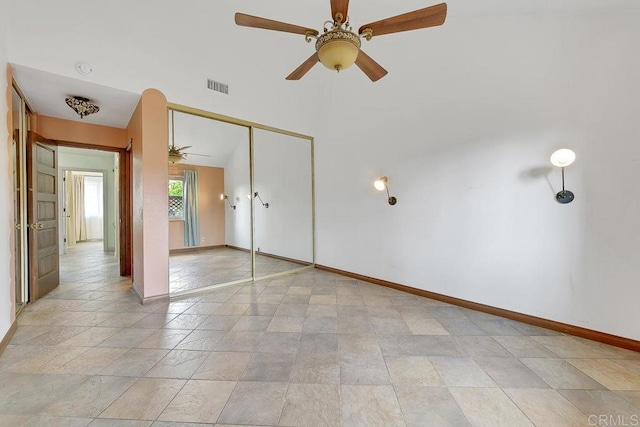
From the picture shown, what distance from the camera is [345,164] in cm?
468

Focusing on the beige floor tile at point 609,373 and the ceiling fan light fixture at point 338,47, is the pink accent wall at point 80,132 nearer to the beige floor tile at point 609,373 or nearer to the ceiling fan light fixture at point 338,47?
the ceiling fan light fixture at point 338,47

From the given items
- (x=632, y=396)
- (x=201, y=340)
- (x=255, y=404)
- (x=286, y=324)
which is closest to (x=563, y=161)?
(x=632, y=396)

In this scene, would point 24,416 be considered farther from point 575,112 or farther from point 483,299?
point 575,112

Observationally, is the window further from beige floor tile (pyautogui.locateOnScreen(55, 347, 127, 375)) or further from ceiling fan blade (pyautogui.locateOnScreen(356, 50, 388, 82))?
ceiling fan blade (pyautogui.locateOnScreen(356, 50, 388, 82))

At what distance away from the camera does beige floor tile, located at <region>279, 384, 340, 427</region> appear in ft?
4.94

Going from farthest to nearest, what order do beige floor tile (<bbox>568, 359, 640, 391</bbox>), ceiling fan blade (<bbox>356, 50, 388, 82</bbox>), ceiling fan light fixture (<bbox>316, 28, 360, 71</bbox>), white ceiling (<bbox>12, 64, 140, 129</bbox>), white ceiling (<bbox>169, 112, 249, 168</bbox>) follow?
white ceiling (<bbox>169, 112, 249, 168</bbox>) < white ceiling (<bbox>12, 64, 140, 129</bbox>) < ceiling fan blade (<bbox>356, 50, 388, 82</bbox>) < ceiling fan light fixture (<bbox>316, 28, 360, 71</bbox>) < beige floor tile (<bbox>568, 359, 640, 391</bbox>)

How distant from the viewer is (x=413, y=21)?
202 centimetres

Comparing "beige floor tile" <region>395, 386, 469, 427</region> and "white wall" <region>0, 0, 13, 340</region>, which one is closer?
"beige floor tile" <region>395, 386, 469, 427</region>

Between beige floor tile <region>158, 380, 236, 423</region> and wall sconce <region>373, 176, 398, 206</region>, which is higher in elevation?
wall sconce <region>373, 176, 398, 206</region>

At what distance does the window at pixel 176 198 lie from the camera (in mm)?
3597

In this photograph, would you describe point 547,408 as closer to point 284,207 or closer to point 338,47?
point 338,47

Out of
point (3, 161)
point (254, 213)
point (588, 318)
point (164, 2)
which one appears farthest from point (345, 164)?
point (3, 161)

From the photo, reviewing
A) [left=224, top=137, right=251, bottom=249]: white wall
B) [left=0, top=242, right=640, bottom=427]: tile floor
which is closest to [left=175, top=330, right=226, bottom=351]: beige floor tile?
[left=0, top=242, right=640, bottom=427]: tile floor

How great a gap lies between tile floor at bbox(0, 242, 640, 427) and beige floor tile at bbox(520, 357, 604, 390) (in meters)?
0.01
